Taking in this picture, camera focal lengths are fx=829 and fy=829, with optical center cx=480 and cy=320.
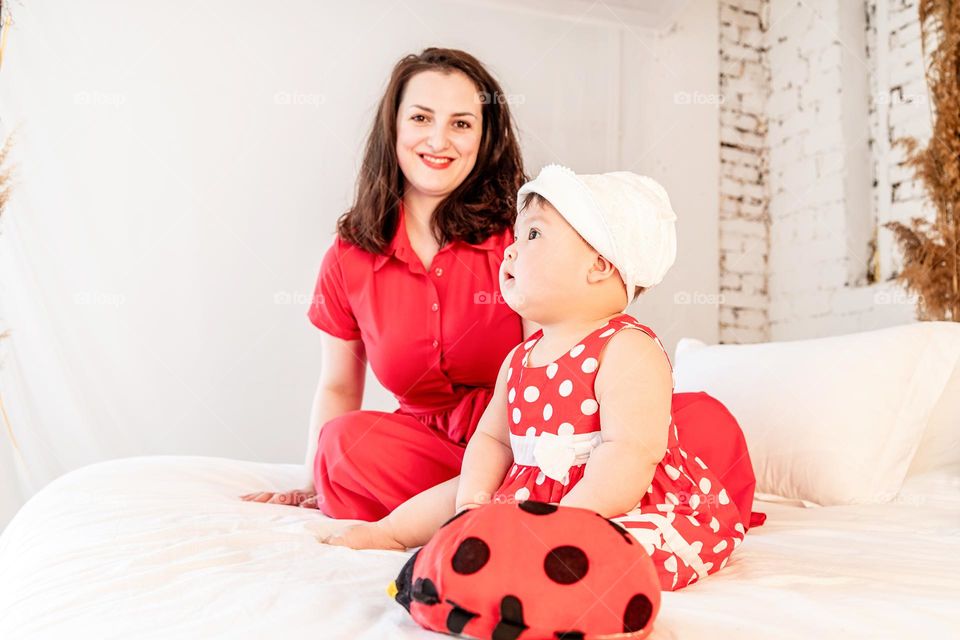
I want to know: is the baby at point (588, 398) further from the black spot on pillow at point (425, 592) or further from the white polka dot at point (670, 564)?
the black spot on pillow at point (425, 592)

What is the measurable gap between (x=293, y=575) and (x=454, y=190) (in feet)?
3.46

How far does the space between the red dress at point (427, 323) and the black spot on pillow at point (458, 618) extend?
2.76 feet

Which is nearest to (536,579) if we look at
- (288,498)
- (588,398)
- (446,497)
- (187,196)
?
(588,398)

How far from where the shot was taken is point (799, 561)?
1168 millimetres

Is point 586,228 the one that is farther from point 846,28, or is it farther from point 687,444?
point 846,28

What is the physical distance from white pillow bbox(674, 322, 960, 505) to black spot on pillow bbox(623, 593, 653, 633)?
3.67 ft

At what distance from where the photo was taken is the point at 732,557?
3.96ft

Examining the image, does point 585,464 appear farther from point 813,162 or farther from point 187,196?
point 813,162

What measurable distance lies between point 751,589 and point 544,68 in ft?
8.59

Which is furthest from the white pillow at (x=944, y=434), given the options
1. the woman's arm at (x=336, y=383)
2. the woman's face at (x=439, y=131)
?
the woman's arm at (x=336, y=383)

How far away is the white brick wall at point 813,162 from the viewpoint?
281cm

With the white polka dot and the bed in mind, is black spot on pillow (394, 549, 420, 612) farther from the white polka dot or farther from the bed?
the white polka dot

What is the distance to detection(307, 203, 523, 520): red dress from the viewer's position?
175 cm

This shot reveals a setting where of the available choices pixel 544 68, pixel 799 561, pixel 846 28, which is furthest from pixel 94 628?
A: pixel 846 28
